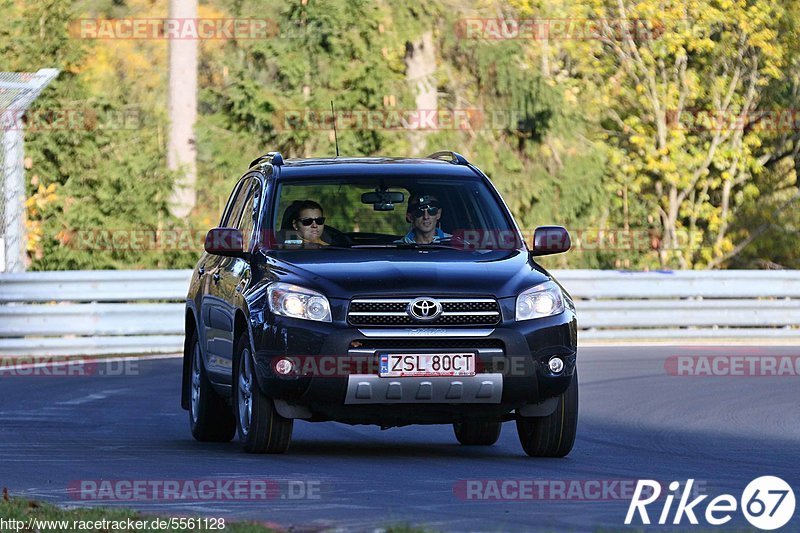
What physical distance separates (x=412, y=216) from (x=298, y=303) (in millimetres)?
1449

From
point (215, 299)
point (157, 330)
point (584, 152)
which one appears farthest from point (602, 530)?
point (584, 152)

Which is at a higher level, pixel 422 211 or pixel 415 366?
pixel 422 211

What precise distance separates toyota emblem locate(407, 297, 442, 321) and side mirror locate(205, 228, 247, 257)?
4.71ft

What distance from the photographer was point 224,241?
11344 mm

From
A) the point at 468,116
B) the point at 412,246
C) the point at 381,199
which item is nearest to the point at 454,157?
the point at 381,199

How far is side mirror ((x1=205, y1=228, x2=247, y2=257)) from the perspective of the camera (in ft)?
37.2

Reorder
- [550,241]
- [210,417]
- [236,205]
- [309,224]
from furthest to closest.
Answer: [236,205]
[210,417]
[309,224]
[550,241]

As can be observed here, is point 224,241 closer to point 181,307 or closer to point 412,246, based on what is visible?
point 412,246

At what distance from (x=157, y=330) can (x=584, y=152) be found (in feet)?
44.8

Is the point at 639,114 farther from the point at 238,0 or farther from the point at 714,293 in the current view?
the point at 714,293

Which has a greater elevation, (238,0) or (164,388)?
(238,0)

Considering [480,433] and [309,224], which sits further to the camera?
[480,433]

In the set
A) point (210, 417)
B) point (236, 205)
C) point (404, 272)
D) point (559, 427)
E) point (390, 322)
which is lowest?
point (210, 417)

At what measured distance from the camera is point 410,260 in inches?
429
